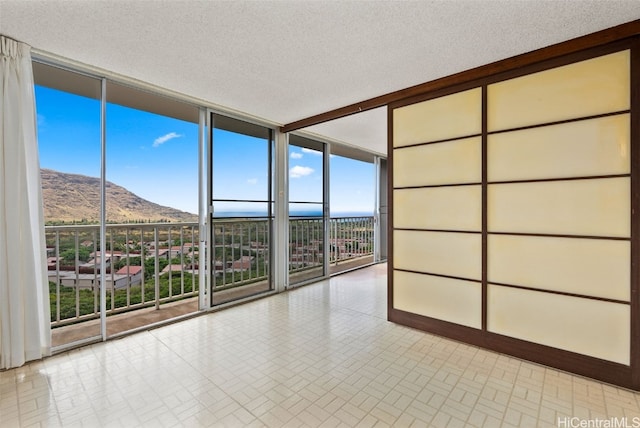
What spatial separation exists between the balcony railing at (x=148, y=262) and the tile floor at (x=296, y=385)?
806mm

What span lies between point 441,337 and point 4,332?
358 cm

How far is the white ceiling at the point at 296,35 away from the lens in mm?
1676

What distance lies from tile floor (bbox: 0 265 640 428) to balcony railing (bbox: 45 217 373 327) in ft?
2.65

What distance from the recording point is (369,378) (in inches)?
77.9

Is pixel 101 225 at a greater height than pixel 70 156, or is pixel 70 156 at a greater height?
pixel 70 156

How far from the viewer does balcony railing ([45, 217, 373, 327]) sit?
9.39ft

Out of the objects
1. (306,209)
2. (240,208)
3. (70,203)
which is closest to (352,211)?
(306,209)

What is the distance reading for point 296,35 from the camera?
76.9 inches

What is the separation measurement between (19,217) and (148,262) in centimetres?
155

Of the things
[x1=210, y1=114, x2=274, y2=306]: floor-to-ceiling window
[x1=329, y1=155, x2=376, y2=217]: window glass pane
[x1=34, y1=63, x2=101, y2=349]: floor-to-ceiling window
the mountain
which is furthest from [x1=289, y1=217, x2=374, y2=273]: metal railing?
[x1=34, y1=63, x2=101, y2=349]: floor-to-ceiling window

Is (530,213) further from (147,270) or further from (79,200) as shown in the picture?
(79,200)

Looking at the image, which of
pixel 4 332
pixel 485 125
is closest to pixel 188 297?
pixel 4 332

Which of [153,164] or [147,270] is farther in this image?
[153,164]

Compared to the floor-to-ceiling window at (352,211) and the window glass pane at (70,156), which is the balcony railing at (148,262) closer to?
the window glass pane at (70,156)
